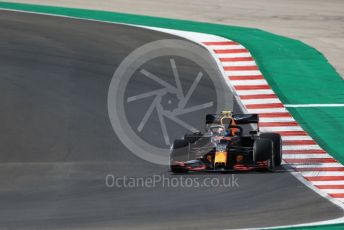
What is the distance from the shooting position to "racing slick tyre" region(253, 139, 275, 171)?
19.0 m

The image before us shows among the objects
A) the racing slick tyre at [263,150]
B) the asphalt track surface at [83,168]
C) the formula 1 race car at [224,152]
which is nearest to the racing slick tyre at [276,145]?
the formula 1 race car at [224,152]

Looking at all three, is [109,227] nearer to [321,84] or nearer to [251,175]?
[251,175]

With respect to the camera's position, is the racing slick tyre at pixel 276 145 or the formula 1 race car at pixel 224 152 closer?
the formula 1 race car at pixel 224 152

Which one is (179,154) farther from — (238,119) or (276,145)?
(276,145)

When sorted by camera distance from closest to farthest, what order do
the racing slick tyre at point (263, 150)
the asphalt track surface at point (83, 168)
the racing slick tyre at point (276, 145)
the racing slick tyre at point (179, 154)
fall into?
1. the asphalt track surface at point (83, 168)
2. the racing slick tyre at point (263, 150)
3. the racing slick tyre at point (179, 154)
4. the racing slick tyre at point (276, 145)

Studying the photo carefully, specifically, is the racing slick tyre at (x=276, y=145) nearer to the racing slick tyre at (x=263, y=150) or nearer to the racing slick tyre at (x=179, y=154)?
the racing slick tyre at (x=263, y=150)

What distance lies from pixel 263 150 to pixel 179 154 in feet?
5.52

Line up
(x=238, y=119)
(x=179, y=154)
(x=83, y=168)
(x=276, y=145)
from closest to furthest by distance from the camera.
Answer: (x=179, y=154), (x=276, y=145), (x=83, y=168), (x=238, y=119)

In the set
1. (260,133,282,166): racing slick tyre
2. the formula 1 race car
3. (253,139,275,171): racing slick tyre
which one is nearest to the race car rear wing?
the formula 1 race car

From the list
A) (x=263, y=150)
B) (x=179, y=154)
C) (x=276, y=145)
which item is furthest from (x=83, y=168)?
(x=276, y=145)

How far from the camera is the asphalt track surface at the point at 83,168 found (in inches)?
632

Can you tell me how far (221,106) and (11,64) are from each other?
705 centimetres

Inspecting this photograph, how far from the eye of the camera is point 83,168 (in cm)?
1975

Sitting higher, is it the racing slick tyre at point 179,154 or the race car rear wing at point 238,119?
the race car rear wing at point 238,119
